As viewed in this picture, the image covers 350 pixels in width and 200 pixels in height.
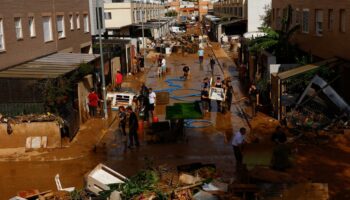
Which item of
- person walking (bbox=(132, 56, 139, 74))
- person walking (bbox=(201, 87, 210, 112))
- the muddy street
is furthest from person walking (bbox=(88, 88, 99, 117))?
person walking (bbox=(132, 56, 139, 74))

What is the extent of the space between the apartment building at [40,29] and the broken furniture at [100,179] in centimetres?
1076

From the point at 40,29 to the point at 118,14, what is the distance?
35746 millimetres

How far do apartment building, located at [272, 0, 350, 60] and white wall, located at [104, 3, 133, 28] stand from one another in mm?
32519

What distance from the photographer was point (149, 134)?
2033cm

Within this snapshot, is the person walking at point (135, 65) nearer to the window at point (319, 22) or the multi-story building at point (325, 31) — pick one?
the multi-story building at point (325, 31)

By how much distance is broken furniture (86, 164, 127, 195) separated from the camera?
42.3 ft

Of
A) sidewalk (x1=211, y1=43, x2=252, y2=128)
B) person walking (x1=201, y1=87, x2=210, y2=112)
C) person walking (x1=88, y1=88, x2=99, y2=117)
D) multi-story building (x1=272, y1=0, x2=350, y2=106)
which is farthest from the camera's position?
sidewalk (x1=211, y1=43, x2=252, y2=128)

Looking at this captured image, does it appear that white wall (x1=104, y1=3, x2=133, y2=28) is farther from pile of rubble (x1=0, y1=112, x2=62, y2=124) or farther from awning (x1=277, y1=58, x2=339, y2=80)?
pile of rubble (x1=0, y1=112, x2=62, y2=124)

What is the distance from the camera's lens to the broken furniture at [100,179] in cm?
1291

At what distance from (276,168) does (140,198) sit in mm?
4501

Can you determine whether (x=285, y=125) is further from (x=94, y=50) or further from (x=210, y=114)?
(x=94, y=50)

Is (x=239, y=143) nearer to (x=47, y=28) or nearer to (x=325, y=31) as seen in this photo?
(x=325, y=31)

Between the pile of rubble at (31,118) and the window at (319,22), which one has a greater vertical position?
the window at (319,22)

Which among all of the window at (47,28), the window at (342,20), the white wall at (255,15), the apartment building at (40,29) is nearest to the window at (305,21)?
the window at (342,20)
